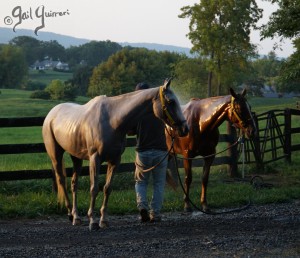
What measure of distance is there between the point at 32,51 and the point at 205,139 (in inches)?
6520

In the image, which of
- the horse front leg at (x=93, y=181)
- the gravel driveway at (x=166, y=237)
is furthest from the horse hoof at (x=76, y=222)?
the horse front leg at (x=93, y=181)

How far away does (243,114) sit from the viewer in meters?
9.26

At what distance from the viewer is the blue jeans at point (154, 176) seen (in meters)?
8.44

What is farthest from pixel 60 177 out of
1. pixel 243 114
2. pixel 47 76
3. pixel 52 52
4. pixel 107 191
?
pixel 52 52

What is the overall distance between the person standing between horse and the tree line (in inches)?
463

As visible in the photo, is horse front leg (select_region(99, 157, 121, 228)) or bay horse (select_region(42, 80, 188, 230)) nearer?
bay horse (select_region(42, 80, 188, 230))

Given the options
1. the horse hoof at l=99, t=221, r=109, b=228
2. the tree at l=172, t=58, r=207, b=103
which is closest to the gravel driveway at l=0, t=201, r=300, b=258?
the horse hoof at l=99, t=221, r=109, b=228

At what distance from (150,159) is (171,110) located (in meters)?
0.97

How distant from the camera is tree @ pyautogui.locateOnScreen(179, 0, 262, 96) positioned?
2056 inches

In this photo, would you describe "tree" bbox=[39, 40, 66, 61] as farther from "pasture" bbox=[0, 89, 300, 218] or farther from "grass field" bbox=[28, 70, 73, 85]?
"pasture" bbox=[0, 89, 300, 218]

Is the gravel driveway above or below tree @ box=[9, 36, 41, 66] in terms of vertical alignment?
below

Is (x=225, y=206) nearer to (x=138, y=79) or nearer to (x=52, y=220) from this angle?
(x=52, y=220)

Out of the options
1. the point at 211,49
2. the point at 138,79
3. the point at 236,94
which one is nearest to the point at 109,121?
the point at 236,94

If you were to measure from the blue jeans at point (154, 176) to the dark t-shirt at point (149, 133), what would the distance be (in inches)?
3.6
